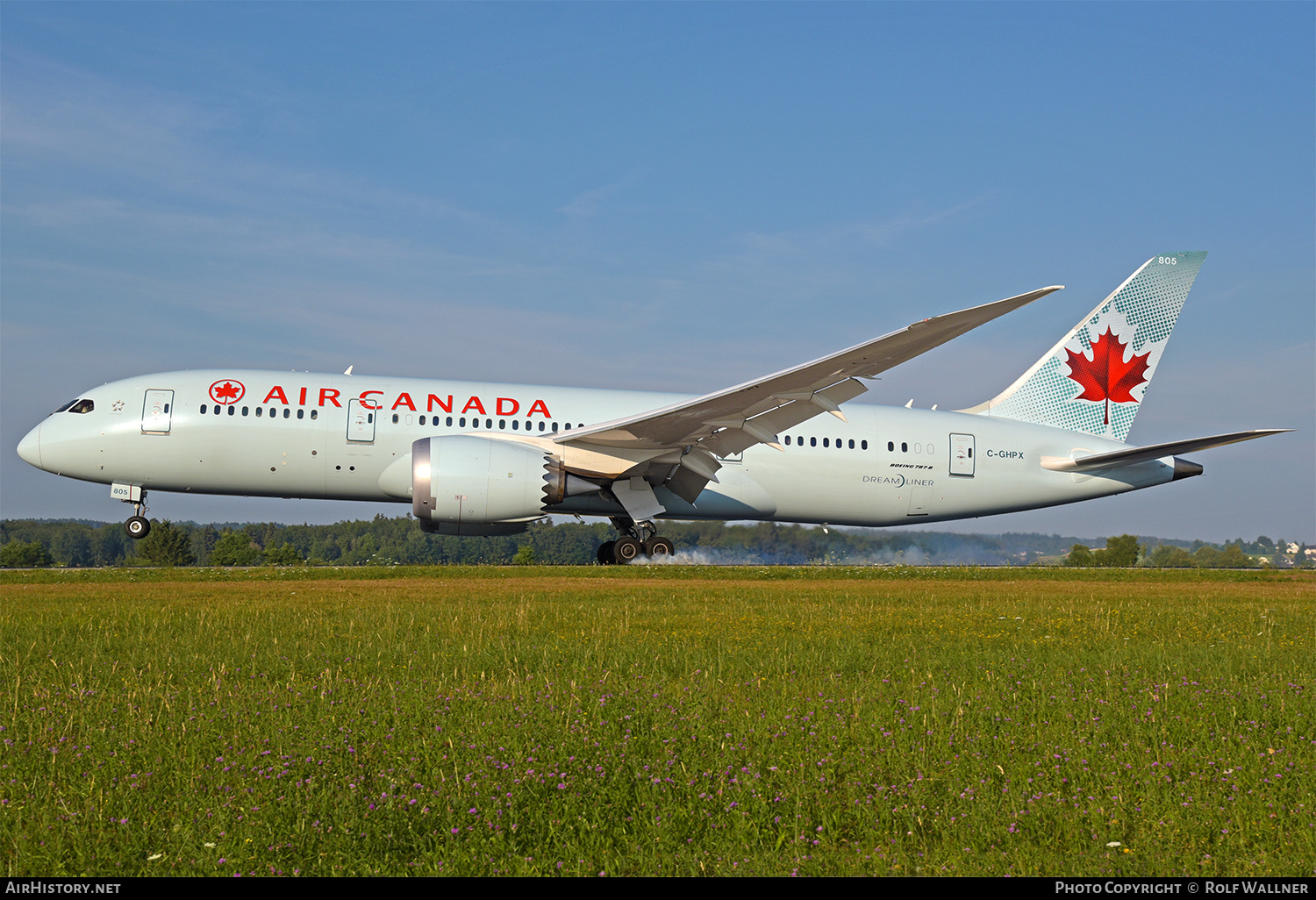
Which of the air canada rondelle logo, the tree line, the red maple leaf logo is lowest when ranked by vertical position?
the tree line

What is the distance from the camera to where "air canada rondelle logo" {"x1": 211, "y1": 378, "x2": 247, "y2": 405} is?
1948 cm

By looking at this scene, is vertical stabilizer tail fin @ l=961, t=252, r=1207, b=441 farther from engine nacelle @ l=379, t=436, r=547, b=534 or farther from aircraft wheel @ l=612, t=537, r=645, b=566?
engine nacelle @ l=379, t=436, r=547, b=534

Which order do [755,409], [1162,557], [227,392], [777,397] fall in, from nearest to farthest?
[777,397], [755,409], [227,392], [1162,557]

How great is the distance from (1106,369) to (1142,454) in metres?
3.49

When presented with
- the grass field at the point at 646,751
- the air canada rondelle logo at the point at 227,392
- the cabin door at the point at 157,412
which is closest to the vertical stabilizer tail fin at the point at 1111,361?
the grass field at the point at 646,751

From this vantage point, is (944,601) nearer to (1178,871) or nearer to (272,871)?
(1178,871)

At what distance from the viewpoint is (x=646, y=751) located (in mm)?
4367

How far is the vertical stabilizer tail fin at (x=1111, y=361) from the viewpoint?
24.4 metres

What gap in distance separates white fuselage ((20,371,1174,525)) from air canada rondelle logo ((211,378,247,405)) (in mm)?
26

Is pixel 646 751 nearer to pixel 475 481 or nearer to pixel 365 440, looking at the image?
pixel 475 481

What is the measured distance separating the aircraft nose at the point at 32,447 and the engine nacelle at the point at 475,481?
28.5 feet

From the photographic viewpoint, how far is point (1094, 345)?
2470 cm

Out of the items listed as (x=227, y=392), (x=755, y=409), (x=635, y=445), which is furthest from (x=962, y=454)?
(x=227, y=392)

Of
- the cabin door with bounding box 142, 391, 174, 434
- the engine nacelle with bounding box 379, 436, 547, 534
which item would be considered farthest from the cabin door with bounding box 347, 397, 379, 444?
the cabin door with bounding box 142, 391, 174, 434
